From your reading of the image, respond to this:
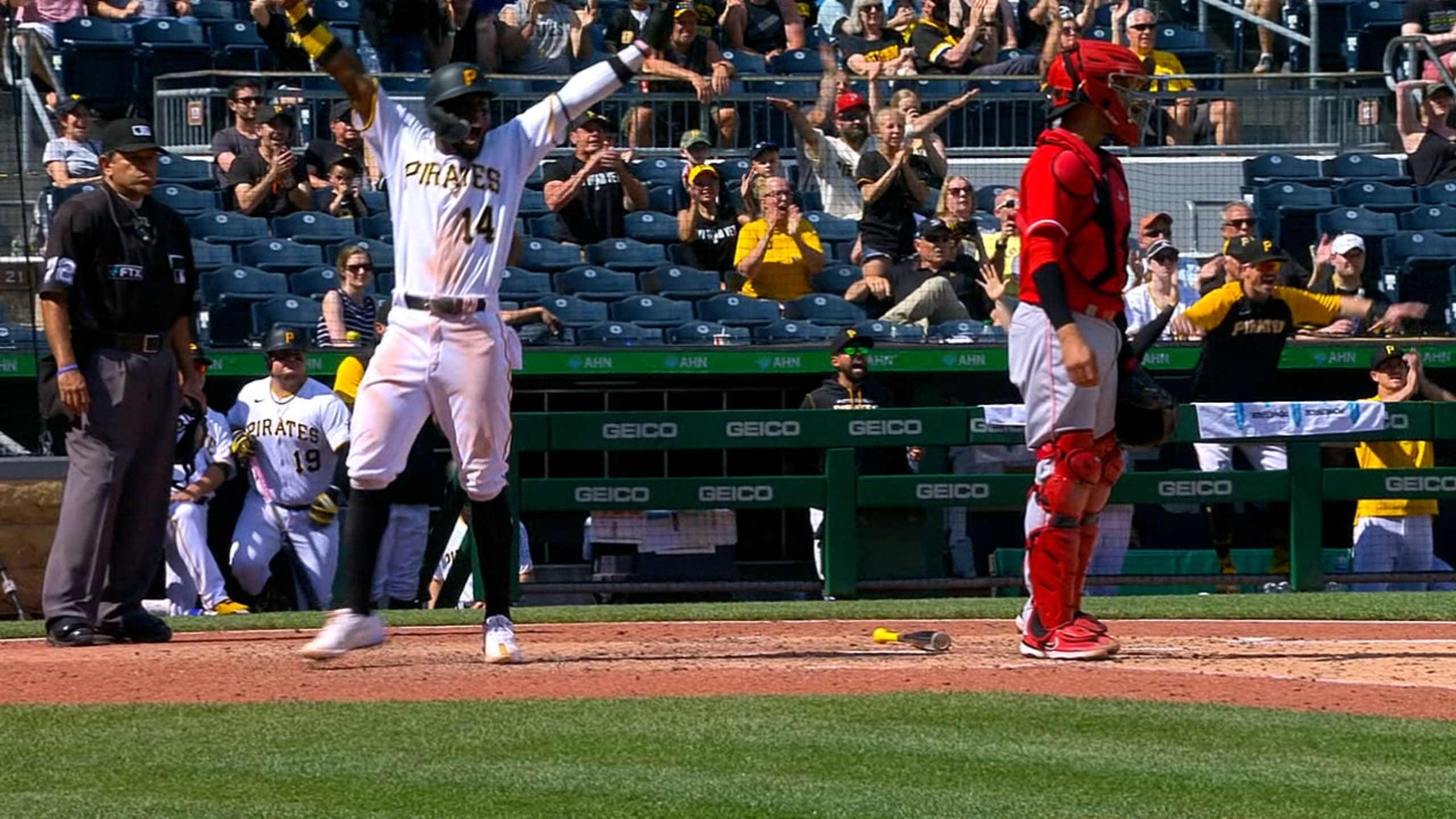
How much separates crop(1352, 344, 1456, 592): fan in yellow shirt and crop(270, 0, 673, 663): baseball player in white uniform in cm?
643

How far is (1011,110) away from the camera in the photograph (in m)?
16.8

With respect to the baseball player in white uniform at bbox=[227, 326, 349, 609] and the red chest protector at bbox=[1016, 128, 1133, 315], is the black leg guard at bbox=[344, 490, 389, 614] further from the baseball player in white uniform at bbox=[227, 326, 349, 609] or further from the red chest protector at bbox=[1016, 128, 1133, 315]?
the baseball player in white uniform at bbox=[227, 326, 349, 609]

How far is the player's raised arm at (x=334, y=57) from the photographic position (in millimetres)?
6996

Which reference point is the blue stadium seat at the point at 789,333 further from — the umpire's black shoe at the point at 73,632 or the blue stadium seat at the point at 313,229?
the umpire's black shoe at the point at 73,632

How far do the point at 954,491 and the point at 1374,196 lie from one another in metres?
5.72

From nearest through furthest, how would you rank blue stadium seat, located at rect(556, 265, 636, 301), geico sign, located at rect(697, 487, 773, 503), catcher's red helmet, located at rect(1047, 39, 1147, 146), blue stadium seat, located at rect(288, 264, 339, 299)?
catcher's red helmet, located at rect(1047, 39, 1147, 146) < geico sign, located at rect(697, 487, 773, 503) < blue stadium seat, located at rect(288, 264, 339, 299) < blue stadium seat, located at rect(556, 265, 636, 301)

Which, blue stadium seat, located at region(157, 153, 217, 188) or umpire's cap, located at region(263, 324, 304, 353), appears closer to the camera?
umpire's cap, located at region(263, 324, 304, 353)

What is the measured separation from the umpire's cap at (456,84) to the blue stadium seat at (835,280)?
24.1 feet

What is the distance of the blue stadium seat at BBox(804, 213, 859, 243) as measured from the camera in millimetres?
14891

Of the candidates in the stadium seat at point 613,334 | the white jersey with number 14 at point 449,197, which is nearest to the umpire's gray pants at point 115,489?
the white jersey with number 14 at point 449,197

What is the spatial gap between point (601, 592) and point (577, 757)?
19.2ft

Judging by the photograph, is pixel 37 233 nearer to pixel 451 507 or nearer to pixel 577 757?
pixel 451 507

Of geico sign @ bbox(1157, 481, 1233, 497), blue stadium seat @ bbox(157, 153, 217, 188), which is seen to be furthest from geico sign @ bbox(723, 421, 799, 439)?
blue stadium seat @ bbox(157, 153, 217, 188)

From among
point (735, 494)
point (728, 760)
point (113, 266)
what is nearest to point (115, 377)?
point (113, 266)
